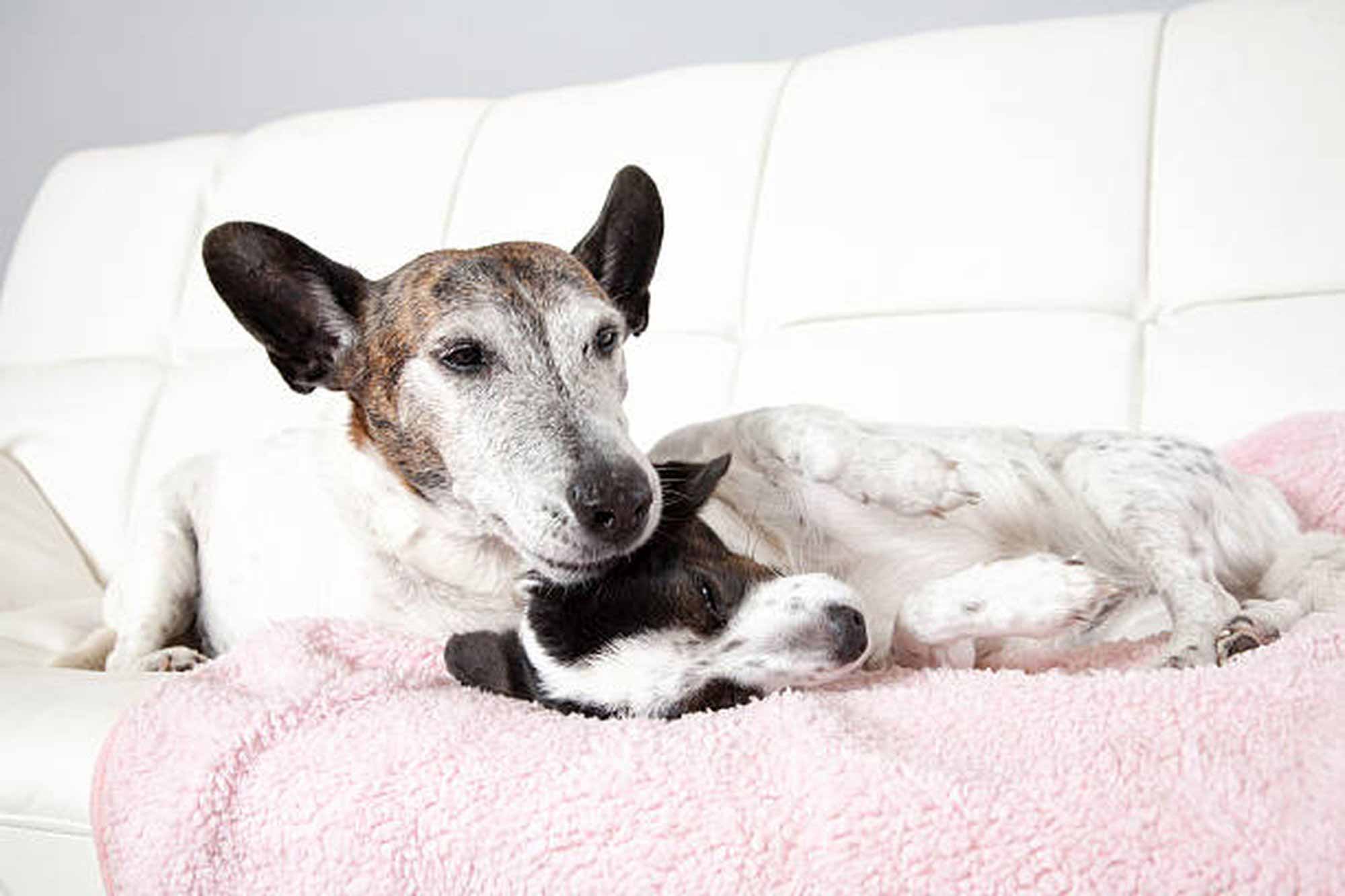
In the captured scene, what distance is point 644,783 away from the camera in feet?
3.62

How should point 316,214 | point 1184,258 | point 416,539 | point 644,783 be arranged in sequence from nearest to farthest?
1. point 644,783
2. point 416,539
3. point 1184,258
4. point 316,214

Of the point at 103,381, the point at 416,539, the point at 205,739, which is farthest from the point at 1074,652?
the point at 103,381

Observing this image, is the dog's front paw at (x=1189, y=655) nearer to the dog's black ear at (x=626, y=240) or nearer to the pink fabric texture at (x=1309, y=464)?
the pink fabric texture at (x=1309, y=464)

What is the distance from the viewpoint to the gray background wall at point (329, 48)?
10.5 ft

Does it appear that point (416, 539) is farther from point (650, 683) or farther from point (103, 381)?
point (103, 381)

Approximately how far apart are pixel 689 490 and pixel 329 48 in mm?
2888

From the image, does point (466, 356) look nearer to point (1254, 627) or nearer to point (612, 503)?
point (612, 503)

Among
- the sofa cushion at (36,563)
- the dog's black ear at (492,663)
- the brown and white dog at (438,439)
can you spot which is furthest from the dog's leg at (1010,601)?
the sofa cushion at (36,563)

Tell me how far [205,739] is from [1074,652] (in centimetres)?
107

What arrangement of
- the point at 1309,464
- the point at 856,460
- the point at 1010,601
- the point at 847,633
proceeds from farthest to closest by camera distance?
1. the point at 1309,464
2. the point at 856,460
3. the point at 1010,601
4. the point at 847,633

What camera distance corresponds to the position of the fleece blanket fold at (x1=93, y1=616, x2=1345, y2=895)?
3.18 ft

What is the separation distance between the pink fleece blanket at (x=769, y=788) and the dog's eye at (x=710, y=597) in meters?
0.14

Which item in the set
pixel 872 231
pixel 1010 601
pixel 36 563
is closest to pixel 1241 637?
pixel 1010 601

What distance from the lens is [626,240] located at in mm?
1856
